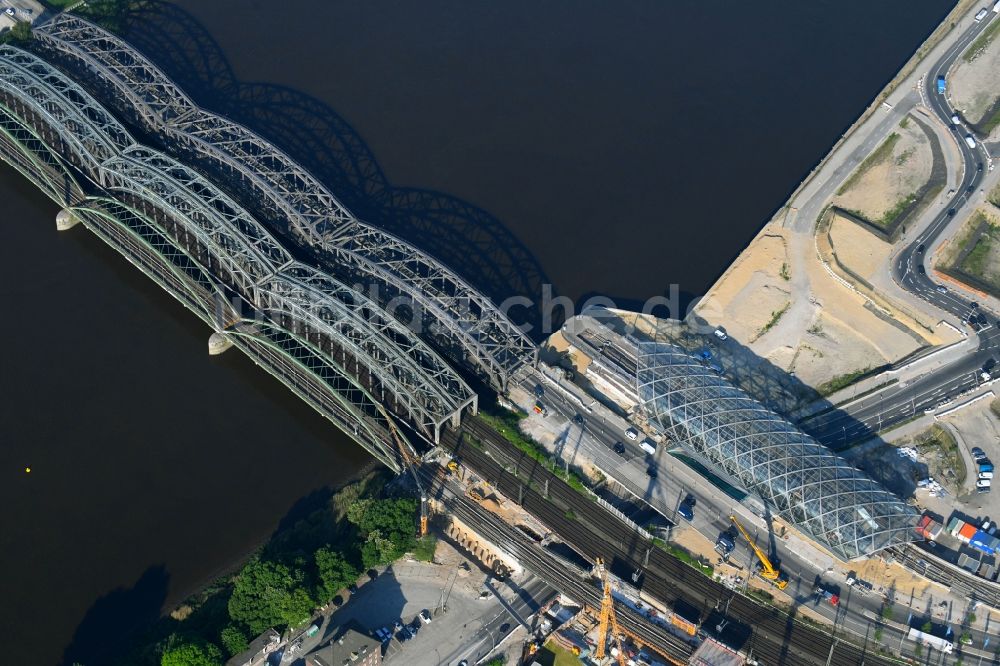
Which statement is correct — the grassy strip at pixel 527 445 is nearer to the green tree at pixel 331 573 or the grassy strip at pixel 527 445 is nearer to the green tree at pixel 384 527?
the green tree at pixel 384 527

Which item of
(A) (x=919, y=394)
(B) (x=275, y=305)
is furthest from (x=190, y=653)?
(A) (x=919, y=394)

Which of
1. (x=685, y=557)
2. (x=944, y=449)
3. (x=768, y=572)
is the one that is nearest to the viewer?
(x=768, y=572)

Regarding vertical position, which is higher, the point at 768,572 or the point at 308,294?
the point at 768,572

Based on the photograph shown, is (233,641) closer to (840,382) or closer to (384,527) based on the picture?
(384,527)

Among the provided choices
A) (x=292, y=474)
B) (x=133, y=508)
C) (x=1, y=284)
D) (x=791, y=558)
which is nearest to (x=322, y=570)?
(x=292, y=474)

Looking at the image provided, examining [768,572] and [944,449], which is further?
[944,449]

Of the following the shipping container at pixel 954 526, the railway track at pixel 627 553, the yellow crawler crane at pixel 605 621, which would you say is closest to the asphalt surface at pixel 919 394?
the shipping container at pixel 954 526

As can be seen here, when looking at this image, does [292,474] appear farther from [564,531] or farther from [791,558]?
[791,558]
